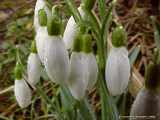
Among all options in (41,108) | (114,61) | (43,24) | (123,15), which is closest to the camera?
(114,61)

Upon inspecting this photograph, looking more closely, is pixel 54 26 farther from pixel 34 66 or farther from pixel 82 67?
pixel 34 66

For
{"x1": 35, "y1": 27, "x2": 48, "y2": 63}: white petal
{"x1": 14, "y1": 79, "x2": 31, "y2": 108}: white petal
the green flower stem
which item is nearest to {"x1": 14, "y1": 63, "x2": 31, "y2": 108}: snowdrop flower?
{"x1": 14, "y1": 79, "x2": 31, "y2": 108}: white petal

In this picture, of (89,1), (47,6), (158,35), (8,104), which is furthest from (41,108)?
(89,1)

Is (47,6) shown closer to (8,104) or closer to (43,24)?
(43,24)

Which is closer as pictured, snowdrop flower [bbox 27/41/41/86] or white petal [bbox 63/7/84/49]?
white petal [bbox 63/7/84/49]

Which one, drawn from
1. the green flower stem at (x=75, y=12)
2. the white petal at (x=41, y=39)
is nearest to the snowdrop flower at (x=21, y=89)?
the white petal at (x=41, y=39)

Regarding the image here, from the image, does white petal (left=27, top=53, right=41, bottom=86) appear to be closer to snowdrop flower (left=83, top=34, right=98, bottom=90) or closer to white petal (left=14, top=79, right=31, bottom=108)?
white petal (left=14, top=79, right=31, bottom=108)

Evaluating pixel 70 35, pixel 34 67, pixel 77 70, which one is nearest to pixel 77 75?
pixel 77 70

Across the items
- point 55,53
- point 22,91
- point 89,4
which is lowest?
point 22,91
